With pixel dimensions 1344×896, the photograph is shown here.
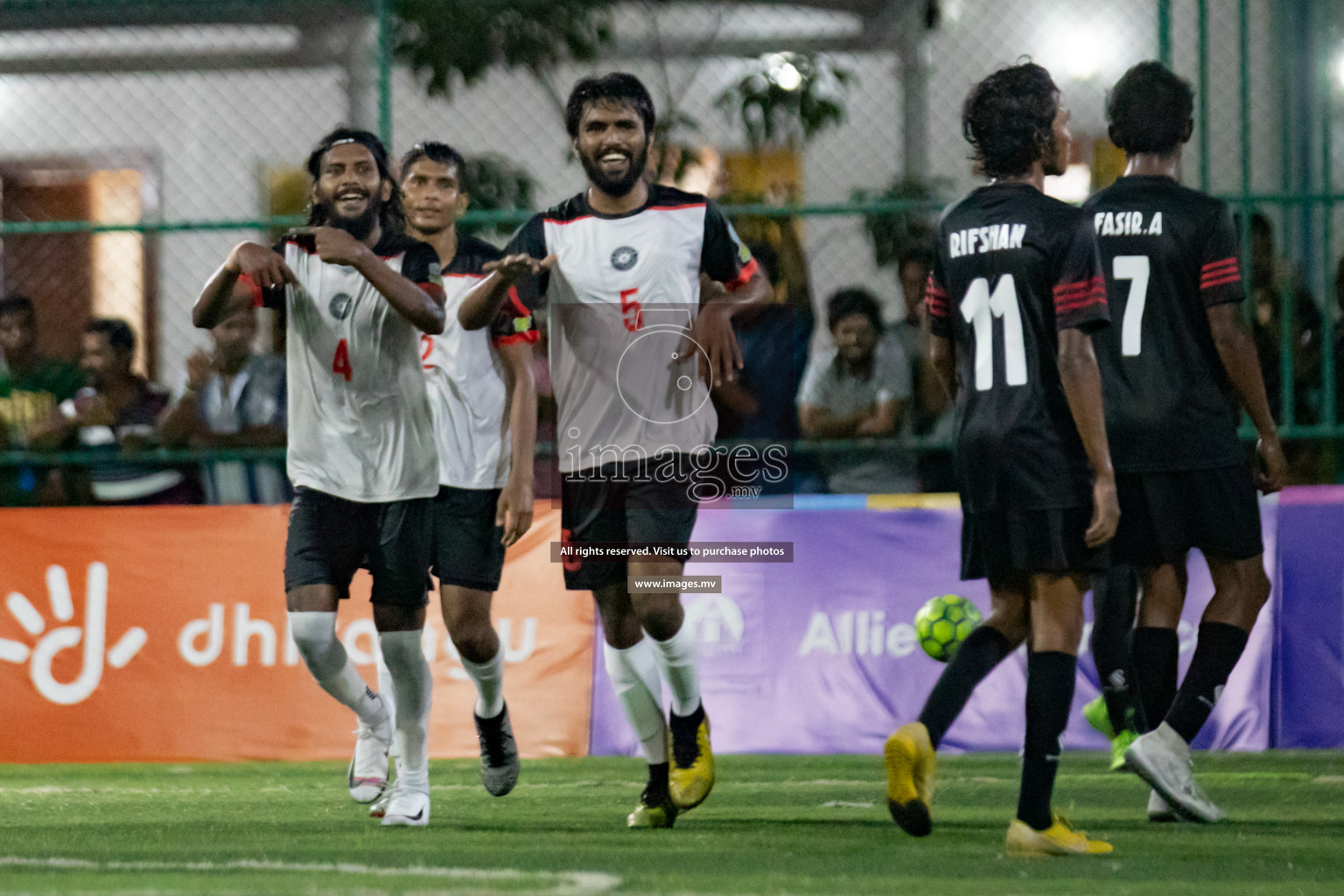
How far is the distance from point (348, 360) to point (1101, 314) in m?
2.34

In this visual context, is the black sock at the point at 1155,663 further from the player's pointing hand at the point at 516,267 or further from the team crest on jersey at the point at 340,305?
the team crest on jersey at the point at 340,305

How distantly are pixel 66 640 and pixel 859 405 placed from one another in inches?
147

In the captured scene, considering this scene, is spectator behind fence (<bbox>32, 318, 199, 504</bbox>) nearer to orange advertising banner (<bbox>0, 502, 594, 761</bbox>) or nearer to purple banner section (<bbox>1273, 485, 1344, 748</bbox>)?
orange advertising banner (<bbox>0, 502, 594, 761</bbox>)

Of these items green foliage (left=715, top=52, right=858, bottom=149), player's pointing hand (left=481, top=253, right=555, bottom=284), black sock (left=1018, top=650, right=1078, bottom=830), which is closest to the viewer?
black sock (left=1018, top=650, right=1078, bottom=830)

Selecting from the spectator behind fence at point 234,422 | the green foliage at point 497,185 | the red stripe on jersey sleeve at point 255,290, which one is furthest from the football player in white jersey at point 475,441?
the green foliage at point 497,185

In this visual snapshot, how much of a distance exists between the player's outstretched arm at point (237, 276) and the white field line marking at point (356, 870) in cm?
160

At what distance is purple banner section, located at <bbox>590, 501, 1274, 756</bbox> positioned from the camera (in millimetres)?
7562

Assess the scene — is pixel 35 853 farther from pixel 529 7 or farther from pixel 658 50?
pixel 658 50

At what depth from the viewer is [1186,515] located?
5.37 meters

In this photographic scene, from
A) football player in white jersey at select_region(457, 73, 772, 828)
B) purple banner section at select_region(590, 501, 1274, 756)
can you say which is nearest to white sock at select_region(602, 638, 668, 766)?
football player in white jersey at select_region(457, 73, 772, 828)

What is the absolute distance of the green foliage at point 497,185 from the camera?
30.4 ft

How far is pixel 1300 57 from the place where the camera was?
35.1 ft

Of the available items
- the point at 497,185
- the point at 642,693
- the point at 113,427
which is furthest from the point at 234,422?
the point at 642,693

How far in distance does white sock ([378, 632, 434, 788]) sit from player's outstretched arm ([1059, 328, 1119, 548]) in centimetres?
215
